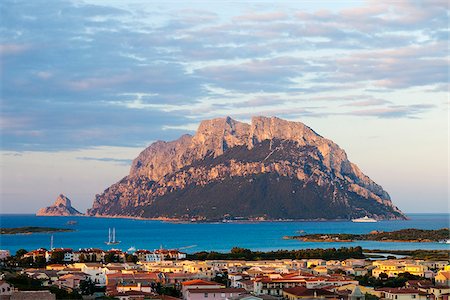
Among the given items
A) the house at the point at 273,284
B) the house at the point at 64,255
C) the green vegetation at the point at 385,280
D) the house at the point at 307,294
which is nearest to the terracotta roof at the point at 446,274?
the green vegetation at the point at 385,280

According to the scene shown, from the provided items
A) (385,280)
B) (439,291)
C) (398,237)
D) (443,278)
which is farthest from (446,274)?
(398,237)

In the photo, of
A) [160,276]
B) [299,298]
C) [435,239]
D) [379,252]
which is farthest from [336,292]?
[435,239]

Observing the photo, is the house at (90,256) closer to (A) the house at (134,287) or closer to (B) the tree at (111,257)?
(B) the tree at (111,257)

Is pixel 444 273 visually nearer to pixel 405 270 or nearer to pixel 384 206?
pixel 405 270

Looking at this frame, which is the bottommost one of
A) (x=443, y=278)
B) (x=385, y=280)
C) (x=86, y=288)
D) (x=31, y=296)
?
(x=86, y=288)

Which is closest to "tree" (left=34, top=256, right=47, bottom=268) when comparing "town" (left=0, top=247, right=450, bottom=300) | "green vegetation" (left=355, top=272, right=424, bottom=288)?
"town" (left=0, top=247, right=450, bottom=300)

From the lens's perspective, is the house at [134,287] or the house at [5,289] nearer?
the house at [5,289]

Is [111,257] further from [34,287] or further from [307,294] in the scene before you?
[307,294]

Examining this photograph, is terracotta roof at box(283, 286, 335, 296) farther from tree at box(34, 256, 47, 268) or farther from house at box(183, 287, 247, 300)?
tree at box(34, 256, 47, 268)
